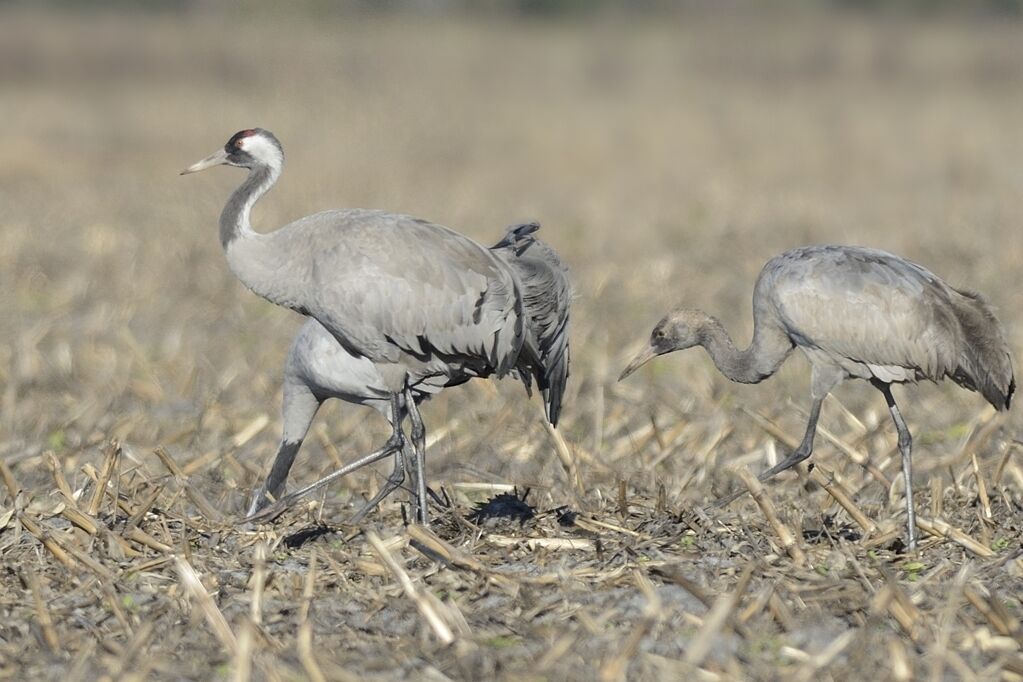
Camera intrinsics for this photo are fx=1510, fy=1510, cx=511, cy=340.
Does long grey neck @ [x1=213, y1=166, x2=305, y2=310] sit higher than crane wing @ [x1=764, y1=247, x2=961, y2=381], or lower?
higher

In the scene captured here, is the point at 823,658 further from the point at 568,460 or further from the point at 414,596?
the point at 568,460

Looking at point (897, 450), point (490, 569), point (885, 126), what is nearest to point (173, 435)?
point (490, 569)

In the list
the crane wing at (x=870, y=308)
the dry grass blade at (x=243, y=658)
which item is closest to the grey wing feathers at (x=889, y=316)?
the crane wing at (x=870, y=308)

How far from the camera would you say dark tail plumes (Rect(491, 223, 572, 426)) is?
5027 millimetres

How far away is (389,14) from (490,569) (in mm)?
16080

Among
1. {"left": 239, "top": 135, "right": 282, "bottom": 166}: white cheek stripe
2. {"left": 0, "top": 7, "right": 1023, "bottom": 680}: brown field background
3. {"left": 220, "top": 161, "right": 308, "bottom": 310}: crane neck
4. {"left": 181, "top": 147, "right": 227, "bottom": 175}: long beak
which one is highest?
{"left": 239, "top": 135, "right": 282, "bottom": 166}: white cheek stripe

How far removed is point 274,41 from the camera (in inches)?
752

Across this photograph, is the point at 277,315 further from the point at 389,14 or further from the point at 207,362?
the point at 389,14

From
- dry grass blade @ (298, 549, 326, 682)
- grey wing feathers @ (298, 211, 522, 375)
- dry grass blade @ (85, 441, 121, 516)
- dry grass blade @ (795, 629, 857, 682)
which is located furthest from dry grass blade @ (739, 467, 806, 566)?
dry grass blade @ (85, 441, 121, 516)

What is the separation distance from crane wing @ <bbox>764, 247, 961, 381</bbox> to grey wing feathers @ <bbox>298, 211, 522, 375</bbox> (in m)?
0.92

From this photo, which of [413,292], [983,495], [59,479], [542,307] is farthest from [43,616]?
[983,495]

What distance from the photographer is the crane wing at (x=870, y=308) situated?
15.7 feet

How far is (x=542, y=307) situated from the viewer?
5.05 metres

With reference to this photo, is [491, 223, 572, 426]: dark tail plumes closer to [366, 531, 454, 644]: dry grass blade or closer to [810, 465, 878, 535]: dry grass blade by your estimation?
[810, 465, 878, 535]: dry grass blade
